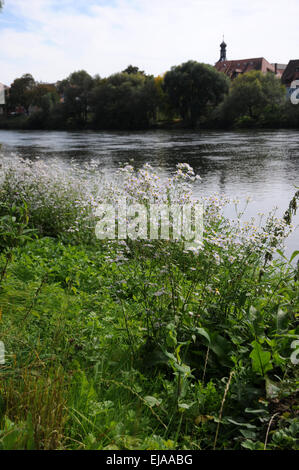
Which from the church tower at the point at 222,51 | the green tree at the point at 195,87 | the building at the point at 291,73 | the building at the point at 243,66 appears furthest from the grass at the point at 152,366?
the church tower at the point at 222,51

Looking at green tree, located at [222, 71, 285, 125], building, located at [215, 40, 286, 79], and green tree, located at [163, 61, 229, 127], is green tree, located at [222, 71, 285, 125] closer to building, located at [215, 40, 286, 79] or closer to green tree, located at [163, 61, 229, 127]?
green tree, located at [163, 61, 229, 127]

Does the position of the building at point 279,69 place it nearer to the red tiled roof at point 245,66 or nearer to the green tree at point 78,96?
the red tiled roof at point 245,66

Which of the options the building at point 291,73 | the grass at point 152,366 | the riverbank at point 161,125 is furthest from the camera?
the building at point 291,73

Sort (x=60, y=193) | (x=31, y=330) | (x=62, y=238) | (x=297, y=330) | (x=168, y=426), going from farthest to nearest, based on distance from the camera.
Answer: (x=60, y=193)
(x=62, y=238)
(x=31, y=330)
(x=297, y=330)
(x=168, y=426)

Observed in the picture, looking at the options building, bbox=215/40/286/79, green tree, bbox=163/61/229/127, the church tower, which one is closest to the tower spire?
the church tower

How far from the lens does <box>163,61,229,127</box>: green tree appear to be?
181 feet

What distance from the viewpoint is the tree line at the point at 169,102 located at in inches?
1973

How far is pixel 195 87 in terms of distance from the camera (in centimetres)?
5631

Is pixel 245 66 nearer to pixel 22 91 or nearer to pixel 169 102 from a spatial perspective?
pixel 169 102

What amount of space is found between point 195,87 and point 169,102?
427cm

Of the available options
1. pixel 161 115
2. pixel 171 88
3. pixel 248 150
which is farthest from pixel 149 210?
pixel 161 115

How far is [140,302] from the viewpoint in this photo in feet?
13.7
